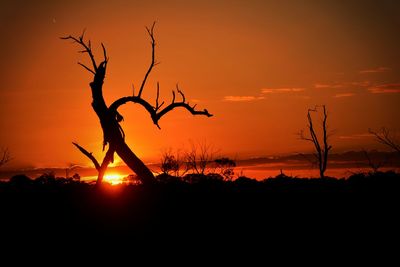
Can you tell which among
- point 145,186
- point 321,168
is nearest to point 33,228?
point 145,186

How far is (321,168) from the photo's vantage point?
42.1 metres

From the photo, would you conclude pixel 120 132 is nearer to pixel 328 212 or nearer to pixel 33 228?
pixel 33 228

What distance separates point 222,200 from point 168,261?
16.7 ft

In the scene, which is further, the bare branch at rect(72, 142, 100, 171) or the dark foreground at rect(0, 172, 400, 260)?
the bare branch at rect(72, 142, 100, 171)

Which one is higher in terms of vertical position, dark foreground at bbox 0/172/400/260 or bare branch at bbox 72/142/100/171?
bare branch at bbox 72/142/100/171

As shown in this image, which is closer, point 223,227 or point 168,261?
point 168,261

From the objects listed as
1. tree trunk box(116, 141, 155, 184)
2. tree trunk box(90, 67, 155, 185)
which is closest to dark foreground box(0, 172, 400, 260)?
tree trunk box(116, 141, 155, 184)

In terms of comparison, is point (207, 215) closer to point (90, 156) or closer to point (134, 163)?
point (134, 163)

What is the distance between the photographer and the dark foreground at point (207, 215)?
1212 cm

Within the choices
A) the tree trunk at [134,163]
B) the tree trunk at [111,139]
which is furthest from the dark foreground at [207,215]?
the tree trunk at [111,139]

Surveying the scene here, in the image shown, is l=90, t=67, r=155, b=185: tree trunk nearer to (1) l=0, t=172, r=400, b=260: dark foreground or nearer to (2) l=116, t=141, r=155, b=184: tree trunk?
(2) l=116, t=141, r=155, b=184: tree trunk

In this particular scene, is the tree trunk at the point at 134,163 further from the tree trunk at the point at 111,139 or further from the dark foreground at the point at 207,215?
the dark foreground at the point at 207,215

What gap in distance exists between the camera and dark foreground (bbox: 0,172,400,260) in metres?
12.1

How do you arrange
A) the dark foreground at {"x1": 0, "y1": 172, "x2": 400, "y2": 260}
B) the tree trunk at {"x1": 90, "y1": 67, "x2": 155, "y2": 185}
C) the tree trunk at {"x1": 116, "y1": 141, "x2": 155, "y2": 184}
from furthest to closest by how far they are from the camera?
the tree trunk at {"x1": 116, "y1": 141, "x2": 155, "y2": 184}, the tree trunk at {"x1": 90, "y1": 67, "x2": 155, "y2": 185}, the dark foreground at {"x1": 0, "y1": 172, "x2": 400, "y2": 260}
